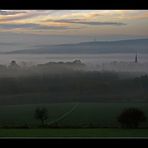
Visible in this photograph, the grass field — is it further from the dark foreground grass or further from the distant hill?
the distant hill

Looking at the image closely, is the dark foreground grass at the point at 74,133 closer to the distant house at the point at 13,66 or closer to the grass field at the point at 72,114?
the grass field at the point at 72,114

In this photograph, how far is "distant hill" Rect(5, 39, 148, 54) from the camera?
3.12 metres

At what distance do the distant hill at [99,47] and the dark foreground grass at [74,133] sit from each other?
0.63 meters

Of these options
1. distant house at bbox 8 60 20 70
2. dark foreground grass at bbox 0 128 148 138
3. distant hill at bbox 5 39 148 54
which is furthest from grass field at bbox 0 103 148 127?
distant hill at bbox 5 39 148 54

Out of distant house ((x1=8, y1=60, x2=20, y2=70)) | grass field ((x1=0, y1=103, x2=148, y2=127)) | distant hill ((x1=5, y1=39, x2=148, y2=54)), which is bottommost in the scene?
grass field ((x1=0, y1=103, x2=148, y2=127))

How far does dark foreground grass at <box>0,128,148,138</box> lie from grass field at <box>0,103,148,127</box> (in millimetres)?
49

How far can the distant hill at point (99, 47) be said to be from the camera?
312 centimetres

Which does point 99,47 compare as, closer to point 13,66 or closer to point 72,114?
point 72,114

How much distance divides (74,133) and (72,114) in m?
0.15

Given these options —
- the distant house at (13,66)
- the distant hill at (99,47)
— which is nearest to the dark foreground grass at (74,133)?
the distant house at (13,66)

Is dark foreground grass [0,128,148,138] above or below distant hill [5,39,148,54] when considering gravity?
below

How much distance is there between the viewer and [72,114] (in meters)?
3.14

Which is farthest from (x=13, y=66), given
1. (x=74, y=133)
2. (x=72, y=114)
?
(x=74, y=133)
